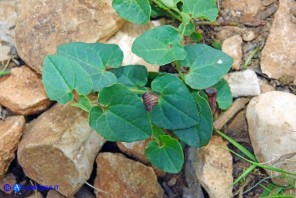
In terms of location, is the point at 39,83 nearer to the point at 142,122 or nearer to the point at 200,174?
the point at 142,122

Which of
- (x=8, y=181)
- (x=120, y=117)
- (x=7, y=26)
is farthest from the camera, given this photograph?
(x=7, y=26)

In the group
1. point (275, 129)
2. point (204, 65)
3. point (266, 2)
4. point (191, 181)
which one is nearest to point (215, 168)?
point (191, 181)

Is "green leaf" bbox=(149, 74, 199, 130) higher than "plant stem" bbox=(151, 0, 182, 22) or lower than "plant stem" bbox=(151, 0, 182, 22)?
lower

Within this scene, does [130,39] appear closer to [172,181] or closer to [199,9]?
[199,9]

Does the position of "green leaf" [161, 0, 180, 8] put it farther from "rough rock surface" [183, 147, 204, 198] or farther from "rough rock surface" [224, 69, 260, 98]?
"rough rock surface" [183, 147, 204, 198]

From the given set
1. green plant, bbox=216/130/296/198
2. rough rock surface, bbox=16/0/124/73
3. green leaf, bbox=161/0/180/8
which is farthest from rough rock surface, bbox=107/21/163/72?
green plant, bbox=216/130/296/198
